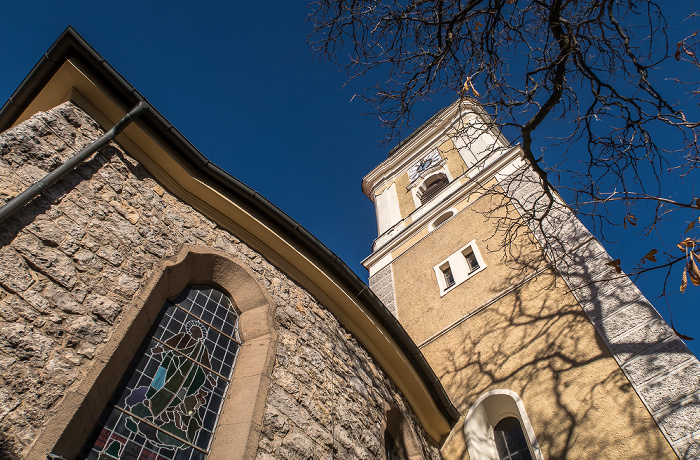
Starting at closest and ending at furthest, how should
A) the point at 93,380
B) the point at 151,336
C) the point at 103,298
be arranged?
the point at 93,380
the point at 103,298
the point at 151,336

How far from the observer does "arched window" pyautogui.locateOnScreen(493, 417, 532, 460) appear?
6.20 m

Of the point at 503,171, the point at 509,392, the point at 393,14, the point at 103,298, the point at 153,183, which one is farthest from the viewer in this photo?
the point at 503,171

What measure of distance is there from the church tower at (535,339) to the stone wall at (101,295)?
2.36 meters

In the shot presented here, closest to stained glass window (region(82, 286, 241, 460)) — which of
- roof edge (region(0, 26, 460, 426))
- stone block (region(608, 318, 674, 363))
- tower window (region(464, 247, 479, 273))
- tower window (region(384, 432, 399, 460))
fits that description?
roof edge (region(0, 26, 460, 426))

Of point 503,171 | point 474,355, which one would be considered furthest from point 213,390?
point 503,171

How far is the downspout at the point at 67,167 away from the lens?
3045 mm

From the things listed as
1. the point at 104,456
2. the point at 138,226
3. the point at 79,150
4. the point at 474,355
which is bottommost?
the point at 104,456

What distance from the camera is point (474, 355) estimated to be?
25.1 feet

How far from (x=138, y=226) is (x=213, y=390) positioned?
152 centimetres

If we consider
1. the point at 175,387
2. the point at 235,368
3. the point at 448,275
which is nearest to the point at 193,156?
the point at 235,368

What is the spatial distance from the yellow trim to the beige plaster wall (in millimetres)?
1220

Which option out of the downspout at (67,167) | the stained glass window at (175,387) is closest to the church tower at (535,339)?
the stained glass window at (175,387)

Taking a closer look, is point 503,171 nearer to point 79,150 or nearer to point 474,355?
point 474,355

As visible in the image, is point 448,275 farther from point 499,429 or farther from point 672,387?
point 672,387
